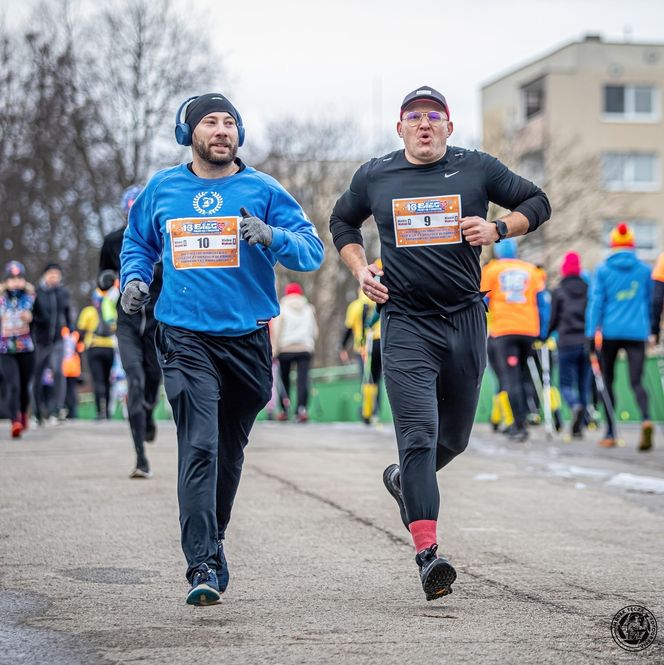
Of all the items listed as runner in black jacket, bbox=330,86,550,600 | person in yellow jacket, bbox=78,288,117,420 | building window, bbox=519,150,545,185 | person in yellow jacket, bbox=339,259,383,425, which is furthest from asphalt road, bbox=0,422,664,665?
building window, bbox=519,150,545,185

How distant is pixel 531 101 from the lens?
6481 centimetres

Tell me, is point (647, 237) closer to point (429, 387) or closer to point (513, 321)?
point (513, 321)

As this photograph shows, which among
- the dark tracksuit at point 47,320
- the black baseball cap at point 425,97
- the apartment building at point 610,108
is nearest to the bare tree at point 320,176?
the apartment building at point 610,108

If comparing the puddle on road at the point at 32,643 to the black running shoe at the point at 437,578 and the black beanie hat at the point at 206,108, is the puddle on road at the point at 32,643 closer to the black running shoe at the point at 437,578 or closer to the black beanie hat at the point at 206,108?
the black running shoe at the point at 437,578

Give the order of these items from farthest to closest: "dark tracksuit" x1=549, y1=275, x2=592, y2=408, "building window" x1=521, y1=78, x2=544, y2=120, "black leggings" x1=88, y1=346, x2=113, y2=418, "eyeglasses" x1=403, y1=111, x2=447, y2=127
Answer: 1. "building window" x1=521, y1=78, x2=544, y2=120
2. "black leggings" x1=88, y1=346, x2=113, y2=418
3. "dark tracksuit" x1=549, y1=275, x2=592, y2=408
4. "eyeglasses" x1=403, y1=111, x2=447, y2=127

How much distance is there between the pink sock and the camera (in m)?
5.80

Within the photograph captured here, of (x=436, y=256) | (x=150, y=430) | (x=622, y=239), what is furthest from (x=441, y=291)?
(x=622, y=239)

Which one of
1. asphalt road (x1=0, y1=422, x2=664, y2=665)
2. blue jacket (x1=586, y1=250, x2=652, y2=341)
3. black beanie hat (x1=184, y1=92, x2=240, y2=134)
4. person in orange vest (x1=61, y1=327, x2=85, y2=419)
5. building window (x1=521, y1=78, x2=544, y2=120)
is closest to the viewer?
asphalt road (x1=0, y1=422, x2=664, y2=665)

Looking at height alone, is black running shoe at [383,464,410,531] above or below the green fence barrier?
above

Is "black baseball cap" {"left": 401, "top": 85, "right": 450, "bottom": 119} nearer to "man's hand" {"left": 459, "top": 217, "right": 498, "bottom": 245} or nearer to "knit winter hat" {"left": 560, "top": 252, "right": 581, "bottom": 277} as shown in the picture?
"man's hand" {"left": 459, "top": 217, "right": 498, "bottom": 245}

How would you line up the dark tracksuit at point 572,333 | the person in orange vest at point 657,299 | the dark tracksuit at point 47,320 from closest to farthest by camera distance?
the person in orange vest at point 657,299
the dark tracksuit at point 572,333
the dark tracksuit at point 47,320

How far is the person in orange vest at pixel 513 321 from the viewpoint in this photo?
1558 cm

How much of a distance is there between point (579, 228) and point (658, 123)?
1639 cm

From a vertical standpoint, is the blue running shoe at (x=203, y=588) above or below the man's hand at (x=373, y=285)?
below
